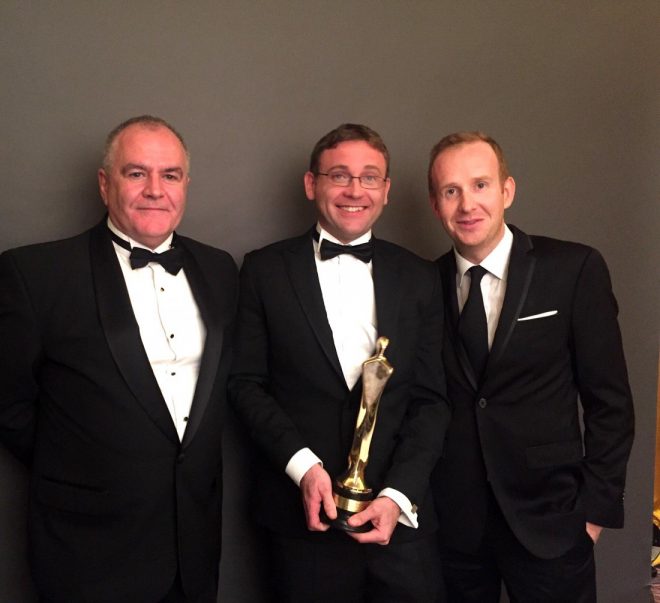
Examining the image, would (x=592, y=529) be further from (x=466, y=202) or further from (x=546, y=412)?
(x=466, y=202)

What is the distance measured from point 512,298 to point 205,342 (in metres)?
0.94

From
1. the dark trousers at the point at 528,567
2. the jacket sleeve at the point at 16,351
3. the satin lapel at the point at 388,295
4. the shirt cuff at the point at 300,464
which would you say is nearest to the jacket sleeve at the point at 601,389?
the dark trousers at the point at 528,567

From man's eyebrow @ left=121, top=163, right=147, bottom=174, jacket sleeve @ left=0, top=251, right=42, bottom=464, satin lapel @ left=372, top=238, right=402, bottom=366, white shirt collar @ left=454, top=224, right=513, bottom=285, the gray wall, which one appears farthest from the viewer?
the gray wall

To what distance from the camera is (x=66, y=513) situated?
5.72 ft

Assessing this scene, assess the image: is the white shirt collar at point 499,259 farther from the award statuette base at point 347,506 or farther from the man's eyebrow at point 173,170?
the man's eyebrow at point 173,170

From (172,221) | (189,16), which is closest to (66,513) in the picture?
(172,221)

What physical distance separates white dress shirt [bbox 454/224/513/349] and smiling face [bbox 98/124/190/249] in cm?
96

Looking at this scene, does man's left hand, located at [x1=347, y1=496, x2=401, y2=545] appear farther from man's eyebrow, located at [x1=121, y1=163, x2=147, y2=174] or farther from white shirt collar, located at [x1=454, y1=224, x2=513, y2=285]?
man's eyebrow, located at [x1=121, y1=163, x2=147, y2=174]

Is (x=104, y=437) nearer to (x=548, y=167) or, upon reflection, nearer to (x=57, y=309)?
(x=57, y=309)

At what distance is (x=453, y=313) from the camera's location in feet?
6.90

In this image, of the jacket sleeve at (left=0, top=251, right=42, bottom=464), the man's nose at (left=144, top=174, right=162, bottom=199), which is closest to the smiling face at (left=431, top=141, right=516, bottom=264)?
the man's nose at (left=144, top=174, right=162, bottom=199)

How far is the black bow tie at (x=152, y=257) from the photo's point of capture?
71.4 inches

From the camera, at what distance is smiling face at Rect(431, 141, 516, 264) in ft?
6.59

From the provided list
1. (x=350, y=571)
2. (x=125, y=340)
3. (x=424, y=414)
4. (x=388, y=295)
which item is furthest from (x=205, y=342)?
(x=350, y=571)
